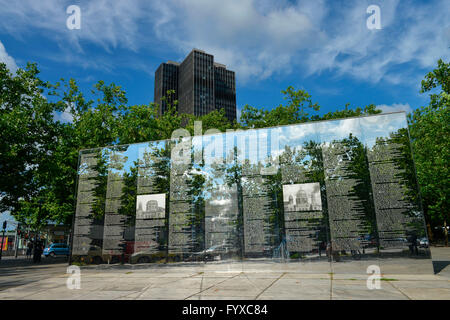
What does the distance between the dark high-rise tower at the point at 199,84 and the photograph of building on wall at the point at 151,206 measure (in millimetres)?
95666

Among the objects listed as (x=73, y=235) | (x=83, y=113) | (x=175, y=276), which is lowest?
(x=175, y=276)

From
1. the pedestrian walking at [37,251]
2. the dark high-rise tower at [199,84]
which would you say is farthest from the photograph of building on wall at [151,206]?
the dark high-rise tower at [199,84]

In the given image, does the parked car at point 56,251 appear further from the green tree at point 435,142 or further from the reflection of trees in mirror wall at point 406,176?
the green tree at point 435,142

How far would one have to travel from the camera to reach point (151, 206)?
527 inches

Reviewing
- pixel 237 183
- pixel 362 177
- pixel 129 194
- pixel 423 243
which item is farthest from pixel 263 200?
pixel 129 194

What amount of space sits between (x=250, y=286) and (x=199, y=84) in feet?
358

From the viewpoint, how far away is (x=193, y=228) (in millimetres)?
12688

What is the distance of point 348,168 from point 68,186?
1738 centimetres

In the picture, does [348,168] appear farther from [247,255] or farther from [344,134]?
[247,255]

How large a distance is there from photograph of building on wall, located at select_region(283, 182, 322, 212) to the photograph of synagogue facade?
4cm

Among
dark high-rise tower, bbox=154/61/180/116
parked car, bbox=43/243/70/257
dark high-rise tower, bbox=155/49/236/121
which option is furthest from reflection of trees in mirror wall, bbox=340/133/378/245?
dark high-rise tower, bbox=154/61/180/116

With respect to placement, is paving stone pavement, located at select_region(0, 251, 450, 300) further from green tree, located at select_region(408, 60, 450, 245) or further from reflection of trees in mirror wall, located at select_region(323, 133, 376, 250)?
green tree, located at select_region(408, 60, 450, 245)

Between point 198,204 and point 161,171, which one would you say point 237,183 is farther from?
point 161,171
